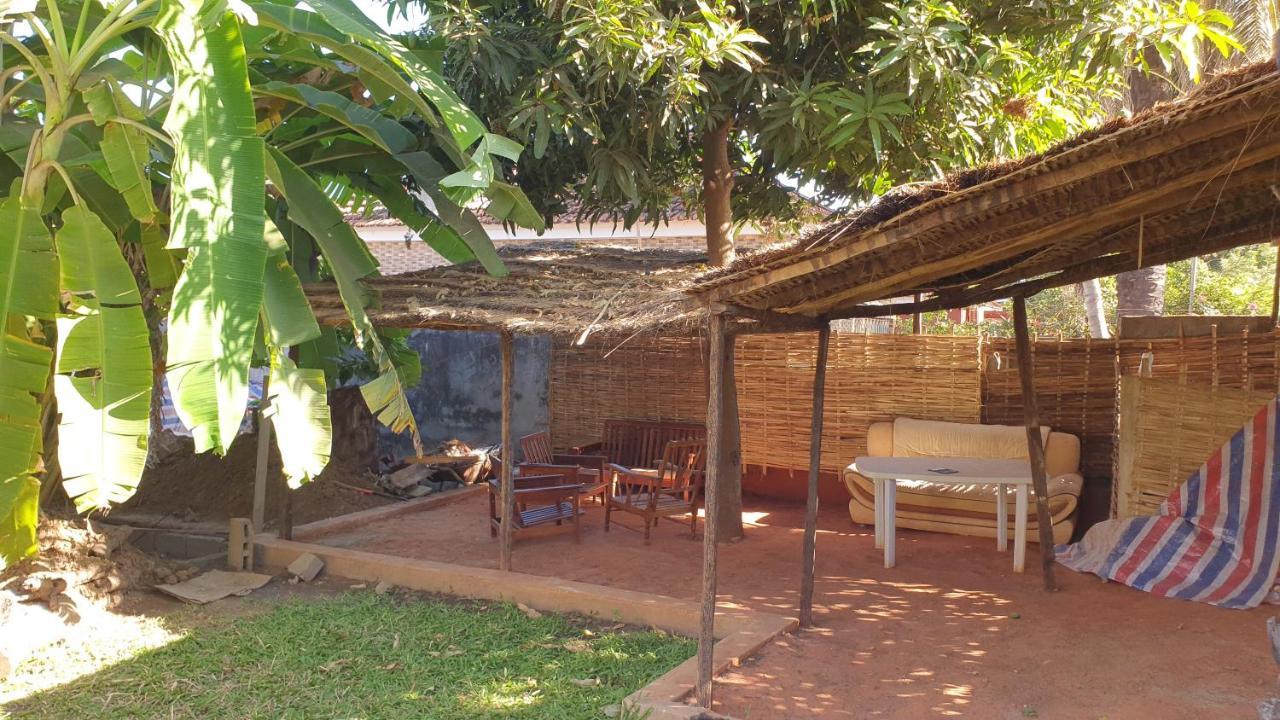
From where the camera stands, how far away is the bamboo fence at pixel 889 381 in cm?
732

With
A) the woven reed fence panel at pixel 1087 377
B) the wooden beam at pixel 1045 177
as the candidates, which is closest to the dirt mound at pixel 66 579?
the wooden beam at pixel 1045 177

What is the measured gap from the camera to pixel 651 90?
21.8 feet

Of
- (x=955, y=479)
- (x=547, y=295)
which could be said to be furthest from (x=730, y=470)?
(x=547, y=295)

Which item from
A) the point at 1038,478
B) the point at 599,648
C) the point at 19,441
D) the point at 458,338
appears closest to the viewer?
the point at 19,441

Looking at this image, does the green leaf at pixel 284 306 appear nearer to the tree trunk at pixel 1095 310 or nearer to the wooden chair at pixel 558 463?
the wooden chair at pixel 558 463

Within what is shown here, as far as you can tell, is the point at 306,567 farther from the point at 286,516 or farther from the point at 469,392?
the point at 469,392

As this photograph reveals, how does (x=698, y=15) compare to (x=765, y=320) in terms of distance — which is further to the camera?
(x=698, y=15)

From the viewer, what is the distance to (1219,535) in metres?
6.06

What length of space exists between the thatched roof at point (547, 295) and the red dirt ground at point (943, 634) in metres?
2.04

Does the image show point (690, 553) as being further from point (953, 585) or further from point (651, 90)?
point (651, 90)

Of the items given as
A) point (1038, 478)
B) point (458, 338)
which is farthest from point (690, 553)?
point (458, 338)

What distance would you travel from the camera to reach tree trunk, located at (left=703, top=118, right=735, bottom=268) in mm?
7695

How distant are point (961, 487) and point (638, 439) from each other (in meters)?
3.81

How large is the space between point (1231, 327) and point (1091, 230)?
3.19 metres
